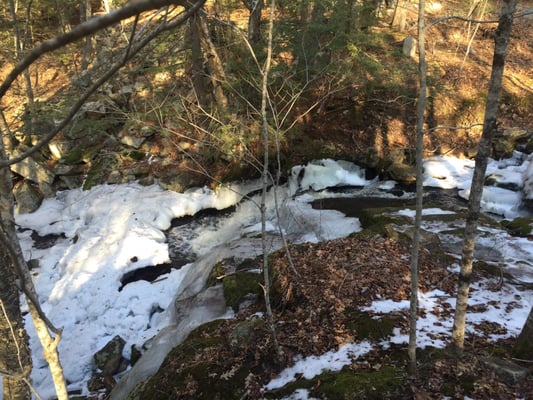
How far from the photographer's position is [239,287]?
22.4 feet

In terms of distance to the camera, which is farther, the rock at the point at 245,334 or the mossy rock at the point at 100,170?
the mossy rock at the point at 100,170

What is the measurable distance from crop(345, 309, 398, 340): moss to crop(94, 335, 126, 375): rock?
4.67 m

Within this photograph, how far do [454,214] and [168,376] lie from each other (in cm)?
765

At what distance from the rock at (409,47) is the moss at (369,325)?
14636 mm

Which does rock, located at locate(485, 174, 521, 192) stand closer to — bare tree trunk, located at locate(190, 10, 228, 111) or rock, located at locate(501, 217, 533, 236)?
rock, located at locate(501, 217, 533, 236)

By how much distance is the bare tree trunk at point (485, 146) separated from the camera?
2.83m

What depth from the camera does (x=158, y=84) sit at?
1583 centimetres

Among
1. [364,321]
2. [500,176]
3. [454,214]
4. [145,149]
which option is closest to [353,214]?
[454,214]

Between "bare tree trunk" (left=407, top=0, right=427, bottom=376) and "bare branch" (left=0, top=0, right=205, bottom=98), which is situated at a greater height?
"bare branch" (left=0, top=0, right=205, bottom=98)

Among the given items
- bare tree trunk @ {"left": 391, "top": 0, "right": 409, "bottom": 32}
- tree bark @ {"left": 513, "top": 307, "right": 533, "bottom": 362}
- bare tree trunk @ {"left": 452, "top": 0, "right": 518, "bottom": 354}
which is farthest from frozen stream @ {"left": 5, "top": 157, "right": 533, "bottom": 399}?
bare tree trunk @ {"left": 391, "top": 0, "right": 409, "bottom": 32}

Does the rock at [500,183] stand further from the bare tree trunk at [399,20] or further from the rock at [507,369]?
the bare tree trunk at [399,20]

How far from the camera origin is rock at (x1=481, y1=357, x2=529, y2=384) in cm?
345

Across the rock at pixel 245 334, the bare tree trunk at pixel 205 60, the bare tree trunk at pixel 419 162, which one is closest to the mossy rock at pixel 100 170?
the bare tree trunk at pixel 205 60

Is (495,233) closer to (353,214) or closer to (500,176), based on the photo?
(353,214)
